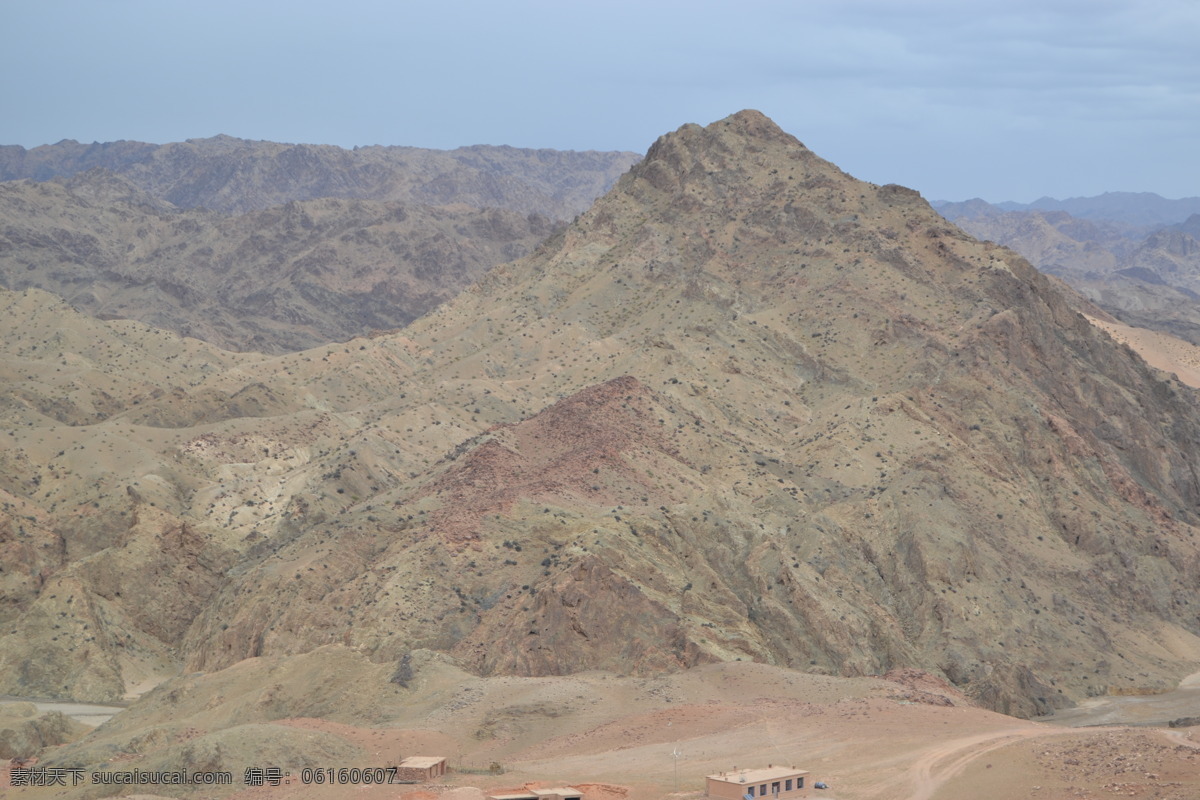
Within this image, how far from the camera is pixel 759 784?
4372 cm

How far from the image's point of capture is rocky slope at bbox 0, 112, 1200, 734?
2640 inches

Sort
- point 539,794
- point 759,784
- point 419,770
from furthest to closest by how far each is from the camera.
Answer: point 419,770 → point 539,794 → point 759,784

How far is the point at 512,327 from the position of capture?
115 metres

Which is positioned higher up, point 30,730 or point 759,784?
point 30,730

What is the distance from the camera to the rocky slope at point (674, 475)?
67.1m

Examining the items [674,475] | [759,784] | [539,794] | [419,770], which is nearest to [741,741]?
[759,784]

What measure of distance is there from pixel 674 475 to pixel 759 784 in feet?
114

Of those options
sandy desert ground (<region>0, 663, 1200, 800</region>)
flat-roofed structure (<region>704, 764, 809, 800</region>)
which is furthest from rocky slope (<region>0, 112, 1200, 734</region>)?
flat-roofed structure (<region>704, 764, 809, 800</region>)

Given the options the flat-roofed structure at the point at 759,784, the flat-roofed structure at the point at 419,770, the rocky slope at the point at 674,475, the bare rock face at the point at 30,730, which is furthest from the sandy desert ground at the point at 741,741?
the bare rock face at the point at 30,730

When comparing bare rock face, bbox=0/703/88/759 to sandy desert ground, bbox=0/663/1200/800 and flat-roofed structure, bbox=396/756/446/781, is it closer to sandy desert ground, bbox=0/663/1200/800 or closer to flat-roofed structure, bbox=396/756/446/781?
sandy desert ground, bbox=0/663/1200/800

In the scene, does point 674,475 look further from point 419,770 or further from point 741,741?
point 419,770

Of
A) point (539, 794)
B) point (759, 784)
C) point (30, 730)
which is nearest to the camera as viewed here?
point (759, 784)

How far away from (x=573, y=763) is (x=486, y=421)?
166 ft

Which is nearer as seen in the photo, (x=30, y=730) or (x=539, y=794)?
(x=539, y=794)
